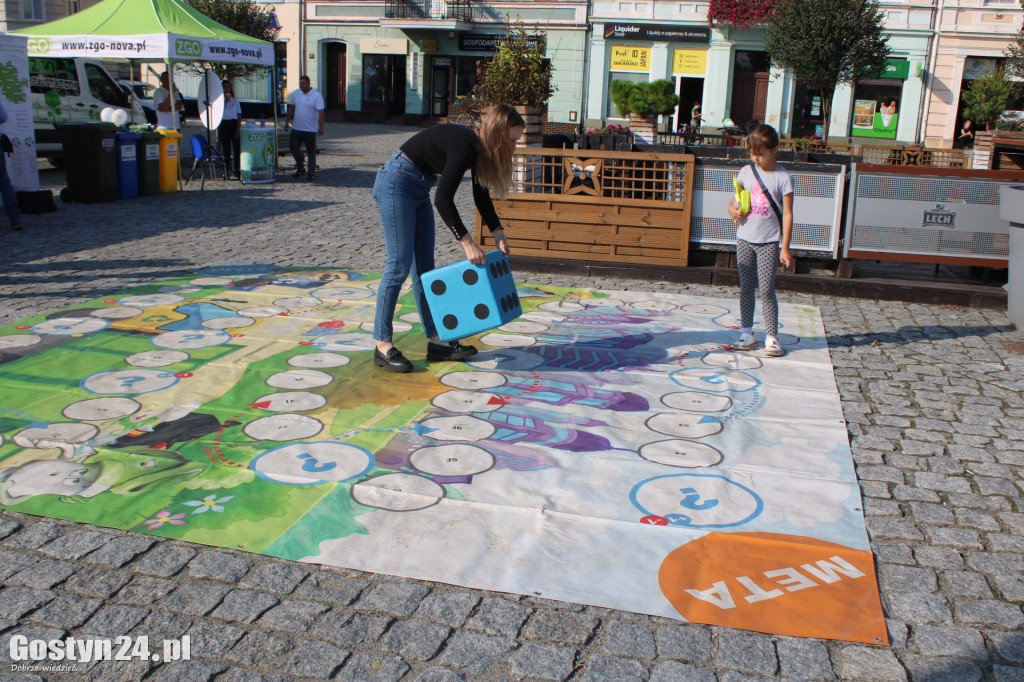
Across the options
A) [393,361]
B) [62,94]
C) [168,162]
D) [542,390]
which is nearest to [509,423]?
[542,390]

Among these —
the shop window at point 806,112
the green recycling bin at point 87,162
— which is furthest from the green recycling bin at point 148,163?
the shop window at point 806,112

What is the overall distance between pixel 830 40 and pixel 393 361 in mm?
18873

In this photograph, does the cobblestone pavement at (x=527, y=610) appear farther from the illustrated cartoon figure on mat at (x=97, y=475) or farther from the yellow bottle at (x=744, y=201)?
the yellow bottle at (x=744, y=201)

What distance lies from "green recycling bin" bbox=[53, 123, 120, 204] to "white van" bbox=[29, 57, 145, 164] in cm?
380

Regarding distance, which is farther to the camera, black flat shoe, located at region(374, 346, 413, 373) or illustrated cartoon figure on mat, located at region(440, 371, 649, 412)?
black flat shoe, located at region(374, 346, 413, 373)

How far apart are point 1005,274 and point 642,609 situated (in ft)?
23.3

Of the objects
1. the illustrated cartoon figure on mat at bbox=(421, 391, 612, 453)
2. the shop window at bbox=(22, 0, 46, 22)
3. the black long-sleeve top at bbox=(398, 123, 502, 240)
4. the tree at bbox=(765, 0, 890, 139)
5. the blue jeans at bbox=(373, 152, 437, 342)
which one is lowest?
the illustrated cartoon figure on mat at bbox=(421, 391, 612, 453)

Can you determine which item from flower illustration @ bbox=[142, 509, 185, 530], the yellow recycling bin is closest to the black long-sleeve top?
flower illustration @ bbox=[142, 509, 185, 530]

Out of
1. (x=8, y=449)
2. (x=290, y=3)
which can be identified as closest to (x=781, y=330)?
(x=8, y=449)

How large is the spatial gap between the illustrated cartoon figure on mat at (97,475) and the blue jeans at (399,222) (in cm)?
165

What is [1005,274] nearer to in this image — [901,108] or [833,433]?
[833,433]

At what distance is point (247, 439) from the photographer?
4.12 meters

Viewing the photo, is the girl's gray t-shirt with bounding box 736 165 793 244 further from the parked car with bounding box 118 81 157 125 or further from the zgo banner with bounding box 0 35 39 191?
the parked car with bounding box 118 81 157 125

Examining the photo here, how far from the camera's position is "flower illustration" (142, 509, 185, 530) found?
3.30 metres
